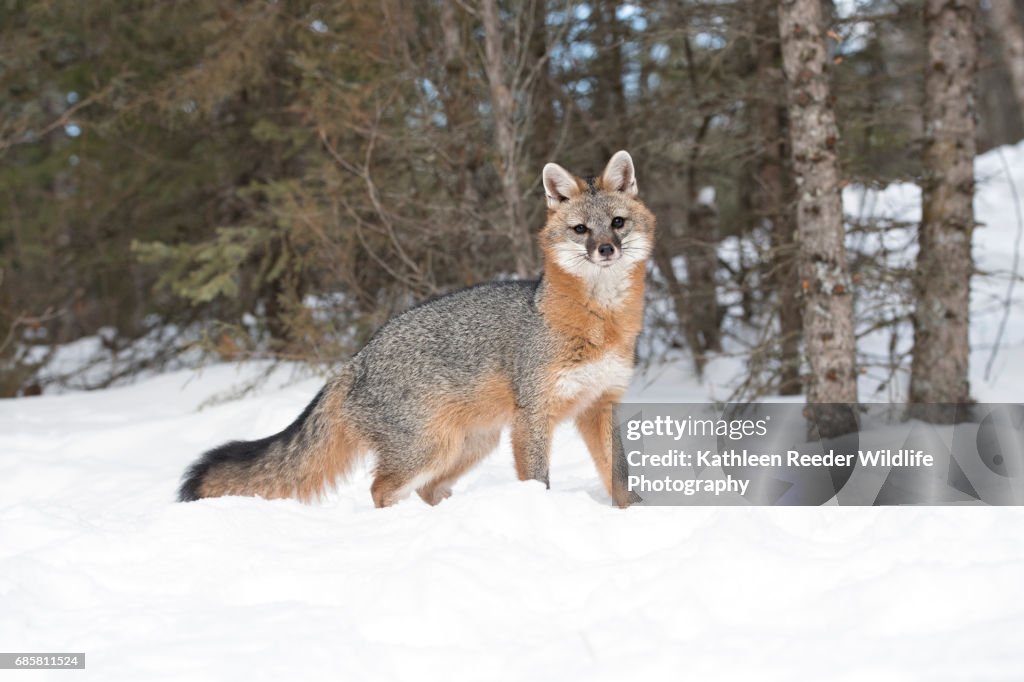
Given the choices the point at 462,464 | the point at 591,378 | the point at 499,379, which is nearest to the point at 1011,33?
the point at 591,378

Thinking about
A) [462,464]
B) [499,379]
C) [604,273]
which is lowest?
[462,464]

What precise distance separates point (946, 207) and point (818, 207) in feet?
4.20

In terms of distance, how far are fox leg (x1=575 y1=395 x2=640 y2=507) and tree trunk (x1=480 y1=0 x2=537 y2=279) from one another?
275cm

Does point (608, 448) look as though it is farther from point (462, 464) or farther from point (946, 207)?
point (946, 207)

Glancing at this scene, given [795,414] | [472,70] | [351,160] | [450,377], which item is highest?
[472,70]

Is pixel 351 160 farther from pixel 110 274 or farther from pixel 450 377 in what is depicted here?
pixel 110 274

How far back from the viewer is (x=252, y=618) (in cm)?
383

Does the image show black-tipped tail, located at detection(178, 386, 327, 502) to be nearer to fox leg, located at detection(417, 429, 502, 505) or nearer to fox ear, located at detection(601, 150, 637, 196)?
fox leg, located at detection(417, 429, 502, 505)

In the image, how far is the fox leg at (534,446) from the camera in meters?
5.45

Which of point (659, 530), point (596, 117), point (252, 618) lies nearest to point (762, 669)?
point (659, 530)

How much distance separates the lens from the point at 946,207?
24.7ft

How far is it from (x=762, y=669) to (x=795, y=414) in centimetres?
521

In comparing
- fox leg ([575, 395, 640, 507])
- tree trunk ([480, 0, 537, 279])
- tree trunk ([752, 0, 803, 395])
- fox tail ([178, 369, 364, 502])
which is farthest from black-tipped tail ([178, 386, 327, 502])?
tree trunk ([752, 0, 803, 395])

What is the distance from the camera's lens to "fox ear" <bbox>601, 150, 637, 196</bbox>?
5.74m
